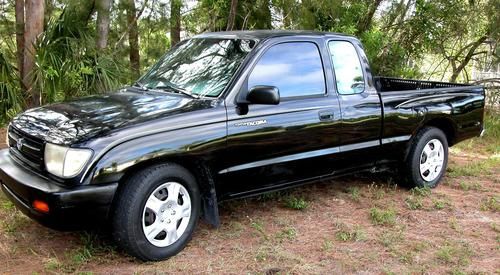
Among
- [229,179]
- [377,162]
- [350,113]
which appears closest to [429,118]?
[377,162]

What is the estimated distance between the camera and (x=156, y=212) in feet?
13.0

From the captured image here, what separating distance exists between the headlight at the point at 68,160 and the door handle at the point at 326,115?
2233 mm

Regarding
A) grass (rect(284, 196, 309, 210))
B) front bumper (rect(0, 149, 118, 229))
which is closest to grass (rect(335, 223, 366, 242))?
grass (rect(284, 196, 309, 210))

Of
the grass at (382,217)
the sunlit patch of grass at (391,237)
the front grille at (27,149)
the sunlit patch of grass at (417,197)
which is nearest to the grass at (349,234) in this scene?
the sunlit patch of grass at (391,237)

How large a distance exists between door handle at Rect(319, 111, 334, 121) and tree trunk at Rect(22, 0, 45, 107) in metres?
4.62

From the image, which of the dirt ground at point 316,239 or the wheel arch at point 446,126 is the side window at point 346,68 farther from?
the dirt ground at point 316,239

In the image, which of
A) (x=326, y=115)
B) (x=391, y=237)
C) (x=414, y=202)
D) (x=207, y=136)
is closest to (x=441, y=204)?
(x=414, y=202)

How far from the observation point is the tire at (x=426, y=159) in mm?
5945

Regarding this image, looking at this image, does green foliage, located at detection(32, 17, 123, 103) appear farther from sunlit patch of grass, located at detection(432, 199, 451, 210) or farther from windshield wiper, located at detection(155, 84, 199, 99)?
sunlit patch of grass, located at detection(432, 199, 451, 210)

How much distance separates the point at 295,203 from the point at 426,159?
72.3 inches

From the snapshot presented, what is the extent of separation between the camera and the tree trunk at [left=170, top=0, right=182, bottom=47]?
1013 centimetres

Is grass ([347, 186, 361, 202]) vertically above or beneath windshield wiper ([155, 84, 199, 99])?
beneath

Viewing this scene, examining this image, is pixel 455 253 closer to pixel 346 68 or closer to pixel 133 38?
pixel 346 68

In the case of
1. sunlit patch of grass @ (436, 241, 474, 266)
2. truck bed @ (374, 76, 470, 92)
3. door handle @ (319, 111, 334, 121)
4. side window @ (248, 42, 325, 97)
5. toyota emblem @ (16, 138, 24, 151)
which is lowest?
sunlit patch of grass @ (436, 241, 474, 266)
